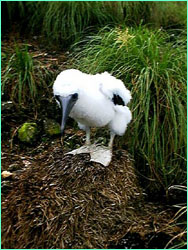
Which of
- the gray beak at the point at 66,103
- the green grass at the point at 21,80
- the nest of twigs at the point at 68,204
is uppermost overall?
the gray beak at the point at 66,103

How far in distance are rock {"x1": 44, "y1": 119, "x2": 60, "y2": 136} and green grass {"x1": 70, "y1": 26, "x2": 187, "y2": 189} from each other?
513 mm

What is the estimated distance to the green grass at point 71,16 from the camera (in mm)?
4719

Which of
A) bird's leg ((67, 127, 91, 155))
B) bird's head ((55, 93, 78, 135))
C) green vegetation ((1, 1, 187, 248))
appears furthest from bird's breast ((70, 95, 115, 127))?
green vegetation ((1, 1, 187, 248))

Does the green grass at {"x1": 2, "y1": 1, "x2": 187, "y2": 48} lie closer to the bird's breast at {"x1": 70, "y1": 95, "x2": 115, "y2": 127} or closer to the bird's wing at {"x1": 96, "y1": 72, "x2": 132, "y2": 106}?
the bird's wing at {"x1": 96, "y1": 72, "x2": 132, "y2": 106}

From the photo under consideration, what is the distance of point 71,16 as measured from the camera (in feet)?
15.3

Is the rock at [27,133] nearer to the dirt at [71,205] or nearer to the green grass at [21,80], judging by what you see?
the dirt at [71,205]

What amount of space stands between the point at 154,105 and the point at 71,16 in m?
1.72

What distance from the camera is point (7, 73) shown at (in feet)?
12.8

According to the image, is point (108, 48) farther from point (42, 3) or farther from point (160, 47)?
point (42, 3)

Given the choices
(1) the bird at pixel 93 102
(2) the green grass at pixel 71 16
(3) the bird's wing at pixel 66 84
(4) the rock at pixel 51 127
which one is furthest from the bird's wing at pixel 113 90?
(2) the green grass at pixel 71 16

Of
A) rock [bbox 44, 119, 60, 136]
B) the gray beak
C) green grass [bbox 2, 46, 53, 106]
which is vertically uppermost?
the gray beak

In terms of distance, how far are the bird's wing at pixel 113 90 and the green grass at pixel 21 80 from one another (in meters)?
1.05

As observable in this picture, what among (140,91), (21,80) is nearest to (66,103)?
(140,91)

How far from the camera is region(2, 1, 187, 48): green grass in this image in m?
4.72
